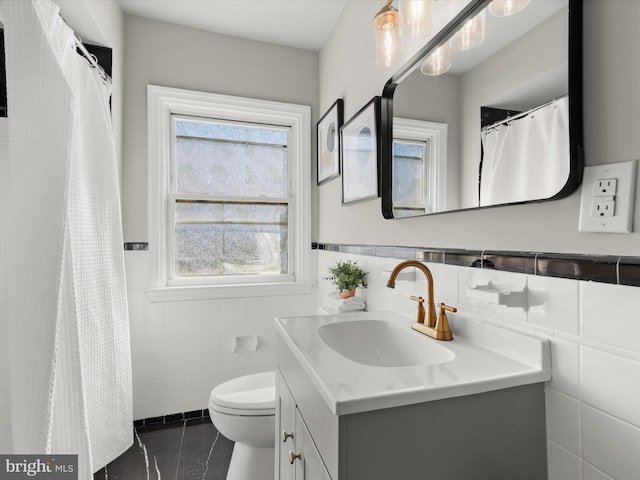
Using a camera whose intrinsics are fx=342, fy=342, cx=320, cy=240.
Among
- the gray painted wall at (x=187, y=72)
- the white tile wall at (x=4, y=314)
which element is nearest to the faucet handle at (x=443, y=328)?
the white tile wall at (x=4, y=314)

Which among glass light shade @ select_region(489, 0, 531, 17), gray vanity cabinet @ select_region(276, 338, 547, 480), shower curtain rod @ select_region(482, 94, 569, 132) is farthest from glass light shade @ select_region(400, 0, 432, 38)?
gray vanity cabinet @ select_region(276, 338, 547, 480)

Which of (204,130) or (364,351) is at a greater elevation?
(204,130)

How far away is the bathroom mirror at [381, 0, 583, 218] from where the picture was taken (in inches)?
29.6

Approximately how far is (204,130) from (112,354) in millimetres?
1484

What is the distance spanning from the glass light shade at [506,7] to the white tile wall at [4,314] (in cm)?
181

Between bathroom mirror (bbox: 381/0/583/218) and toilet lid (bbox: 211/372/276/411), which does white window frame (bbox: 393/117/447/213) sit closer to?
bathroom mirror (bbox: 381/0/583/218)

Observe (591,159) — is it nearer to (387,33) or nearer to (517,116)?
(517,116)

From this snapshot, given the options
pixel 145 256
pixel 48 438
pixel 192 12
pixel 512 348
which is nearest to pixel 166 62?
pixel 192 12

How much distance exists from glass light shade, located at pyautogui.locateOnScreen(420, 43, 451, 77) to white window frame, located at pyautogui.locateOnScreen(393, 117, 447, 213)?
0.17 metres

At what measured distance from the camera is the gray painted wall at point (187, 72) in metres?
2.08

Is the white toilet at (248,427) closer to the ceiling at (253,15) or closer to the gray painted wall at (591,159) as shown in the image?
the gray painted wall at (591,159)

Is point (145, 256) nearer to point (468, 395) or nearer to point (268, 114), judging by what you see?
point (268, 114)

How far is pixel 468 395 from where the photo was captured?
2.39 ft

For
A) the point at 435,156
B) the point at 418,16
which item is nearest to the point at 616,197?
the point at 435,156
